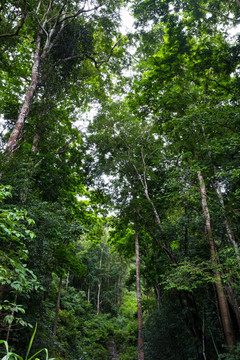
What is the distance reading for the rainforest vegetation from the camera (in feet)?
16.9

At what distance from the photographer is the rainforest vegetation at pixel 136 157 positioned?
16.9 ft

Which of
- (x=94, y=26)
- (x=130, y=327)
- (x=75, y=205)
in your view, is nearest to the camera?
(x=94, y=26)

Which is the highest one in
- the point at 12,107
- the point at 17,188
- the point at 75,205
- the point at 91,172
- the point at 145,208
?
the point at 12,107

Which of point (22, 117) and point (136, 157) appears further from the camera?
point (136, 157)

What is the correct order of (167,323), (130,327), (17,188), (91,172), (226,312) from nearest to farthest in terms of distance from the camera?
(17,188) < (226,312) < (167,323) < (91,172) < (130,327)

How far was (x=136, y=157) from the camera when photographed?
10289mm

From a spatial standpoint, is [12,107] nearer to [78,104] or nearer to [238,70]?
[78,104]

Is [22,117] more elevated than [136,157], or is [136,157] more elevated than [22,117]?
[136,157]

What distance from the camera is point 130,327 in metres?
18.2

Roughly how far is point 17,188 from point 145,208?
17.7 ft

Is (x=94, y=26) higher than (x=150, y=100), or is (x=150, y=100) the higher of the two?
(x=94, y=26)

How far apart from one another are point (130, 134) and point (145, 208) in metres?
3.90

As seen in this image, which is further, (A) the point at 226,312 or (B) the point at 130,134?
(B) the point at 130,134

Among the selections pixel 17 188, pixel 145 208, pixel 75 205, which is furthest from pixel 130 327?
pixel 17 188
